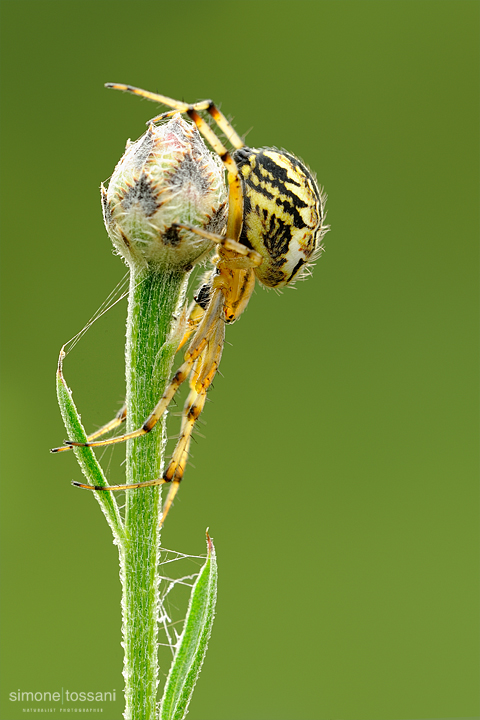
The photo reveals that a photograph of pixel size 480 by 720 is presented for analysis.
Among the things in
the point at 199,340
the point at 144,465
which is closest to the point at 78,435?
the point at 144,465

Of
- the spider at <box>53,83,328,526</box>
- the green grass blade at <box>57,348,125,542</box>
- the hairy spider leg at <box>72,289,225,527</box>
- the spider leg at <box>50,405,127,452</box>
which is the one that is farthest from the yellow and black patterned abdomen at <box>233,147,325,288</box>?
the green grass blade at <box>57,348,125,542</box>

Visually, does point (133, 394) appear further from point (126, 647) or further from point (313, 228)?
point (313, 228)

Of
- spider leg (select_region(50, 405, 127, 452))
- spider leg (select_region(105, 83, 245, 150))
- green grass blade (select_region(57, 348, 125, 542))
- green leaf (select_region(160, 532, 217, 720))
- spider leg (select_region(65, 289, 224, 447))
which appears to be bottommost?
green leaf (select_region(160, 532, 217, 720))

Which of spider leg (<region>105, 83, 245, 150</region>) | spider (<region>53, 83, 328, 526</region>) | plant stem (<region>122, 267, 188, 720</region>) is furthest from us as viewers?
spider (<region>53, 83, 328, 526</region>)

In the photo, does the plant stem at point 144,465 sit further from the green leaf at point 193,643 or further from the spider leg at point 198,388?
the spider leg at point 198,388

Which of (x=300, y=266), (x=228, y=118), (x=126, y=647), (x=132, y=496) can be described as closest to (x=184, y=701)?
(x=126, y=647)

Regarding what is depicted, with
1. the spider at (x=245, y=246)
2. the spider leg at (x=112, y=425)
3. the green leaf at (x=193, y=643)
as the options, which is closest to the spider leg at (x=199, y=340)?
the spider at (x=245, y=246)

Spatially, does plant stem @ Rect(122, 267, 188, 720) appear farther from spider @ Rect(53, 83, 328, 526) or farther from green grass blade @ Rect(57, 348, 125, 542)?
spider @ Rect(53, 83, 328, 526)
